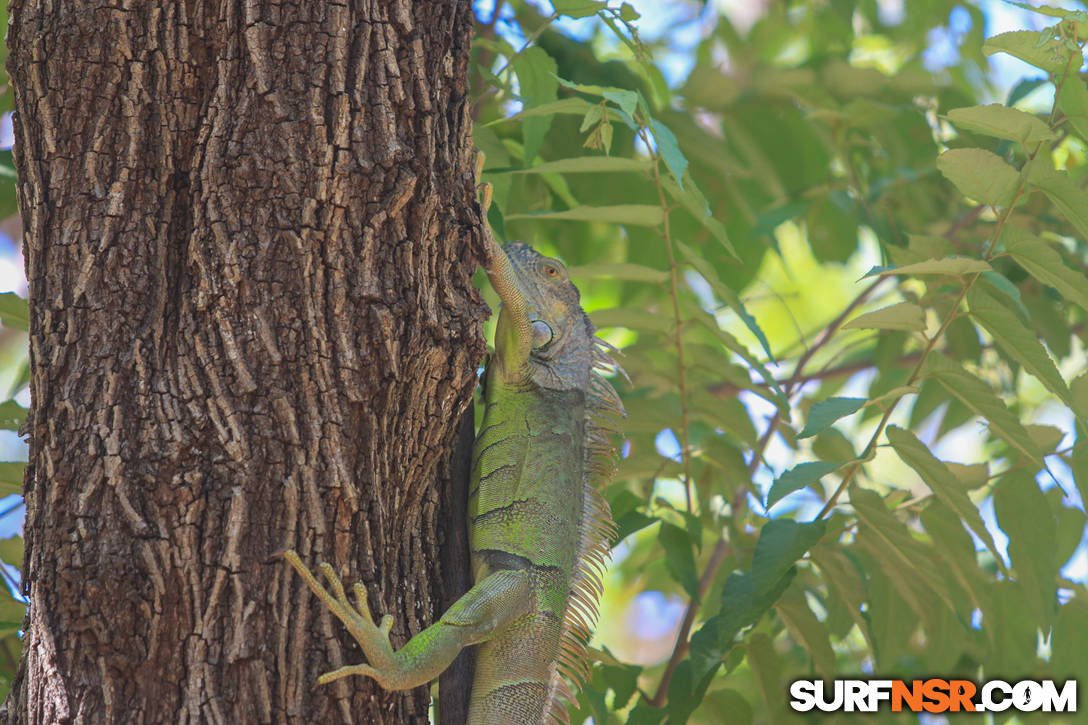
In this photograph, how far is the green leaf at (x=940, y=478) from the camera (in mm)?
2639

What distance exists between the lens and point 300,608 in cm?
189

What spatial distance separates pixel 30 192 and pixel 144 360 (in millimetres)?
502

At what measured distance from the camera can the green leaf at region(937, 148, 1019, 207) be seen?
2.53m

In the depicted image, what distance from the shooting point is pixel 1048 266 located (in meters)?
2.60

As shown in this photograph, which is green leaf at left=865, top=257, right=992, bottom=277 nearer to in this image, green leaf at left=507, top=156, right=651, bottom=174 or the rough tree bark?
green leaf at left=507, top=156, right=651, bottom=174

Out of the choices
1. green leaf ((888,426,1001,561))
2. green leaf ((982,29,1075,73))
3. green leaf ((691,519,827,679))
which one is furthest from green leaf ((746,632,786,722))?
green leaf ((982,29,1075,73))

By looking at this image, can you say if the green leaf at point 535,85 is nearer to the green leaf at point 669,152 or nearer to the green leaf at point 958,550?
the green leaf at point 669,152

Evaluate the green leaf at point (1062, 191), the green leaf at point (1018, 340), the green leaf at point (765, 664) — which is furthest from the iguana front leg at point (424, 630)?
the green leaf at point (1062, 191)

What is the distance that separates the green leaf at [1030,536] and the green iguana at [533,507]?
1254mm

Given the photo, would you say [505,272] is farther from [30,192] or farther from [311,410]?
[30,192]

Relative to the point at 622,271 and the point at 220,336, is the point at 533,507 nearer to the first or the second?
the point at 622,271

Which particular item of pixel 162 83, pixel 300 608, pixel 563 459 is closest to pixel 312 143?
pixel 162 83

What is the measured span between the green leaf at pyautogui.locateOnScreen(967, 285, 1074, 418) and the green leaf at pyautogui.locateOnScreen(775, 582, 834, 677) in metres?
0.99

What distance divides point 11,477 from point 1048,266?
2841mm
